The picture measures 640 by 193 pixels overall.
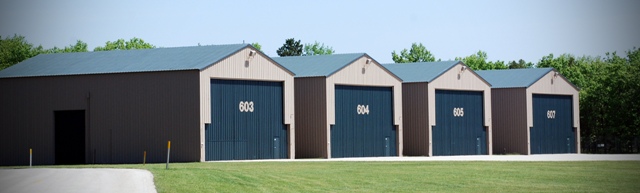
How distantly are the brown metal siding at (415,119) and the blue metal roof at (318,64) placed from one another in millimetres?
7123

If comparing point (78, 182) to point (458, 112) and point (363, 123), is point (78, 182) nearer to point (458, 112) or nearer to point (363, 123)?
point (363, 123)

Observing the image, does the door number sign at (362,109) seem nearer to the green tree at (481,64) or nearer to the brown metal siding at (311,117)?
the brown metal siding at (311,117)

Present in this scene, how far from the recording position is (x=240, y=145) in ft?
231

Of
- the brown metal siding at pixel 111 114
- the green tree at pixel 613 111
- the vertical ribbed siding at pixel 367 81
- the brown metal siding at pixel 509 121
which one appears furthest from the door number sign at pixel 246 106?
the green tree at pixel 613 111

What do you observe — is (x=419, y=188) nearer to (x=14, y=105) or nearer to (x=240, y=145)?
(x=240, y=145)

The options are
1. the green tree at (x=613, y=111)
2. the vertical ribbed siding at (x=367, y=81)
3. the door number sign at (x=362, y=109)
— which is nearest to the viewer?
the vertical ribbed siding at (x=367, y=81)

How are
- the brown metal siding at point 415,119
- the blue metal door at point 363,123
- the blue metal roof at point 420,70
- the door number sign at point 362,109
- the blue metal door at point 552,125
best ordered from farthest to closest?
the blue metal door at point 552,125, the blue metal roof at point 420,70, the brown metal siding at point 415,119, the door number sign at point 362,109, the blue metal door at point 363,123

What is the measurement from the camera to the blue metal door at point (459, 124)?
86.1 m

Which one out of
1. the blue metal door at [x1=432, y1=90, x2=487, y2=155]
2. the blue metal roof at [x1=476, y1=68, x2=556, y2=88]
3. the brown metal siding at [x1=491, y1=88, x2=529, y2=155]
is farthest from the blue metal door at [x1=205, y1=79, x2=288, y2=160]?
the blue metal roof at [x1=476, y1=68, x2=556, y2=88]

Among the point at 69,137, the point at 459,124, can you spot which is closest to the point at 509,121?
the point at 459,124

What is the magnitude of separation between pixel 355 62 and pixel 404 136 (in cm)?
978

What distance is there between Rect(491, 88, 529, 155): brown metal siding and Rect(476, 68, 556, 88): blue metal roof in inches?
21.0

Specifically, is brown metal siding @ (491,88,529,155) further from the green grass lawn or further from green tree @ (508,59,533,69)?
green tree @ (508,59,533,69)

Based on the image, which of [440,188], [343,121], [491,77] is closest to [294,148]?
[343,121]
